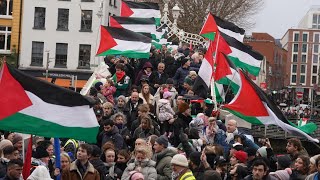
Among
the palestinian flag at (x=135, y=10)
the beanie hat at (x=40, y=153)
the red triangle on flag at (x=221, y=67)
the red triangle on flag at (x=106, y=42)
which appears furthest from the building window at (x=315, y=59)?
the beanie hat at (x=40, y=153)

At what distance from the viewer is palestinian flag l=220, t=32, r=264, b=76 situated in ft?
64.0

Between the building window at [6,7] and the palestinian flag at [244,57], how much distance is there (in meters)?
42.1

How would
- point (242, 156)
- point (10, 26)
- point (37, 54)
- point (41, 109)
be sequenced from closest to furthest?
Answer: point (41, 109), point (242, 156), point (37, 54), point (10, 26)

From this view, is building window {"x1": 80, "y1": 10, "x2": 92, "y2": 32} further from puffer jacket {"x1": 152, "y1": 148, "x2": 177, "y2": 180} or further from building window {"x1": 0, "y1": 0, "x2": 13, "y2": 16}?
puffer jacket {"x1": 152, "y1": 148, "x2": 177, "y2": 180}

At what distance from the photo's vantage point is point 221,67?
17.5 metres

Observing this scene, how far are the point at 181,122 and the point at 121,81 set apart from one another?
5.96 metres

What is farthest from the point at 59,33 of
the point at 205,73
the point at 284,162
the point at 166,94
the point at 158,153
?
the point at 284,162

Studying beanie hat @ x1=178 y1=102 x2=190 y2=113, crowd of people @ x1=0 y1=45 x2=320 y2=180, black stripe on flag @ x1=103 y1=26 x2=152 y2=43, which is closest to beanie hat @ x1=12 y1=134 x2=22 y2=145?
crowd of people @ x1=0 y1=45 x2=320 y2=180

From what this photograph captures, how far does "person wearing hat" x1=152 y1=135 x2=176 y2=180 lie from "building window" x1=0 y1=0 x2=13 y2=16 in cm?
4942

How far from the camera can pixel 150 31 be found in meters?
26.6

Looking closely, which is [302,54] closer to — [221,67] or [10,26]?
[10,26]

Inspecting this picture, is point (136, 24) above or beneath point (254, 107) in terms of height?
above

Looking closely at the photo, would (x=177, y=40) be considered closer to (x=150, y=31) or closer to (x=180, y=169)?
(x=150, y=31)

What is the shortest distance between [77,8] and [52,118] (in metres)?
49.8
